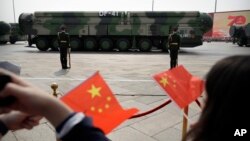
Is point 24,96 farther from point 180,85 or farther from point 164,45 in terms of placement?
point 164,45

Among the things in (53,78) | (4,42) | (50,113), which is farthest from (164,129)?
(4,42)

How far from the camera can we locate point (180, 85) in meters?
2.54

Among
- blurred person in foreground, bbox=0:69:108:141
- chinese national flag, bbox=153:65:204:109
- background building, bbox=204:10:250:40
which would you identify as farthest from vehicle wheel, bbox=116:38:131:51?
background building, bbox=204:10:250:40

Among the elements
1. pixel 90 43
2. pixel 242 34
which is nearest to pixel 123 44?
pixel 90 43

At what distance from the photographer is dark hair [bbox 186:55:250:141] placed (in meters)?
0.91

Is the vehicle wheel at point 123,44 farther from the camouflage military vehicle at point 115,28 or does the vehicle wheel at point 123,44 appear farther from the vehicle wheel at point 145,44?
the vehicle wheel at point 145,44

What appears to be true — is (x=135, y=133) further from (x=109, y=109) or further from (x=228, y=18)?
(x=228, y=18)

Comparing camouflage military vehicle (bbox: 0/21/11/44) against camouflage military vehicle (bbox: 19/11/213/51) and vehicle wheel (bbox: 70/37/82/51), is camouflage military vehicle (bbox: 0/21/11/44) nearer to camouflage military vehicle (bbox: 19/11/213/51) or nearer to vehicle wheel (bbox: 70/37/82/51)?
camouflage military vehicle (bbox: 19/11/213/51)

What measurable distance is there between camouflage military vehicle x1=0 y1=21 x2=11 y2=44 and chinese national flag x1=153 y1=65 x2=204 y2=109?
31.8m

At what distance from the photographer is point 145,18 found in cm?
1927

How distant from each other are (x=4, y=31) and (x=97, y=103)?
33009 millimetres

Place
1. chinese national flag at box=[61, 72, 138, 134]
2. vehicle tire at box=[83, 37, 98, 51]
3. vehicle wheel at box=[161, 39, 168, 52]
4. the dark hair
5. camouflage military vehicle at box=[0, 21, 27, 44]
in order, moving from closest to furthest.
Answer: the dark hair → chinese national flag at box=[61, 72, 138, 134] → vehicle wheel at box=[161, 39, 168, 52] → vehicle tire at box=[83, 37, 98, 51] → camouflage military vehicle at box=[0, 21, 27, 44]

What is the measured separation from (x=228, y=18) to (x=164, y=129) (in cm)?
4563

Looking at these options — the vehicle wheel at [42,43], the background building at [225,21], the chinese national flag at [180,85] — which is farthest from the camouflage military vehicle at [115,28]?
the background building at [225,21]
